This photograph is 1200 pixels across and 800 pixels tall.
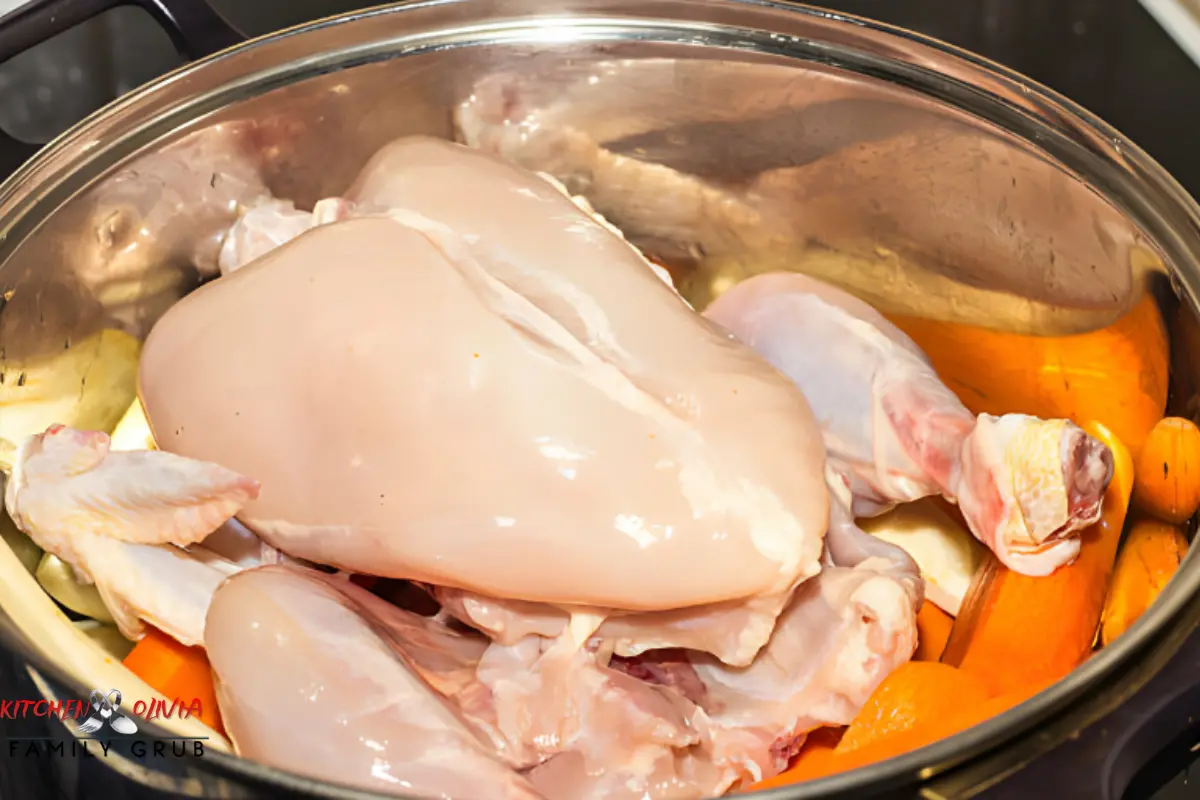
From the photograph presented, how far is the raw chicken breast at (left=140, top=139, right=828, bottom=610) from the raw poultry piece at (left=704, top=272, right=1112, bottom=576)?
0.14 m

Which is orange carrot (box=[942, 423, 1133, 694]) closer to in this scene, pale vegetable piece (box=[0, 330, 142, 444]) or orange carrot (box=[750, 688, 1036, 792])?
orange carrot (box=[750, 688, 1036, 792])

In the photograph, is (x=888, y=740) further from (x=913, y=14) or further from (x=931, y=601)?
(x=913, y=14)

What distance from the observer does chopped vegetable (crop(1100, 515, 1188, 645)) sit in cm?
81

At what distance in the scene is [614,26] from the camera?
1083 millimetres

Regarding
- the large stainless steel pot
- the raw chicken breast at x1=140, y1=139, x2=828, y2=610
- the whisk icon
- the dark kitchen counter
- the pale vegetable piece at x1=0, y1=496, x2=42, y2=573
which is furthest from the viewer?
the dark kitchen counter

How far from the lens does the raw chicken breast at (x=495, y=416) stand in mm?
717

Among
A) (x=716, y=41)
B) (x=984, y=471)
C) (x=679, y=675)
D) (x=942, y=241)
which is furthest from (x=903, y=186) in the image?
(x=679, y=675)

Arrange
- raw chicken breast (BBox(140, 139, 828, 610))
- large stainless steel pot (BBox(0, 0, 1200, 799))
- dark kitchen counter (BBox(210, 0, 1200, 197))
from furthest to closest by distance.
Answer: dark kitchen counter (BBox(210, 0, 1200, 197)), large stainless steel pot (BBox(0, 0, 1200, 799)), raw chicken breast (BBox(140, 139, 828, 610))

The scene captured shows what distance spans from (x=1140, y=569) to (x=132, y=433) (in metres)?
0.83

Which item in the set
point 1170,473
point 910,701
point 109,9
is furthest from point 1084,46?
point 109,9

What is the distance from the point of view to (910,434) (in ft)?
2.88

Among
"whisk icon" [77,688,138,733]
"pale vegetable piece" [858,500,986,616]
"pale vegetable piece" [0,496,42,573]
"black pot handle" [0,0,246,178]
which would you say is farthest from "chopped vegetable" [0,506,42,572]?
"pale vegetable piece" [858,500,986,616]

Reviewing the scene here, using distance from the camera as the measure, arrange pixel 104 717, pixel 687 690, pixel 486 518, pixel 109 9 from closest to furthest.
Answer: pixel 104 717 < pixel 486 518 < pixel 687 690 < pixel 109 9

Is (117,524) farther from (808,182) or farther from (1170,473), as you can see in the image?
(1170,473)
